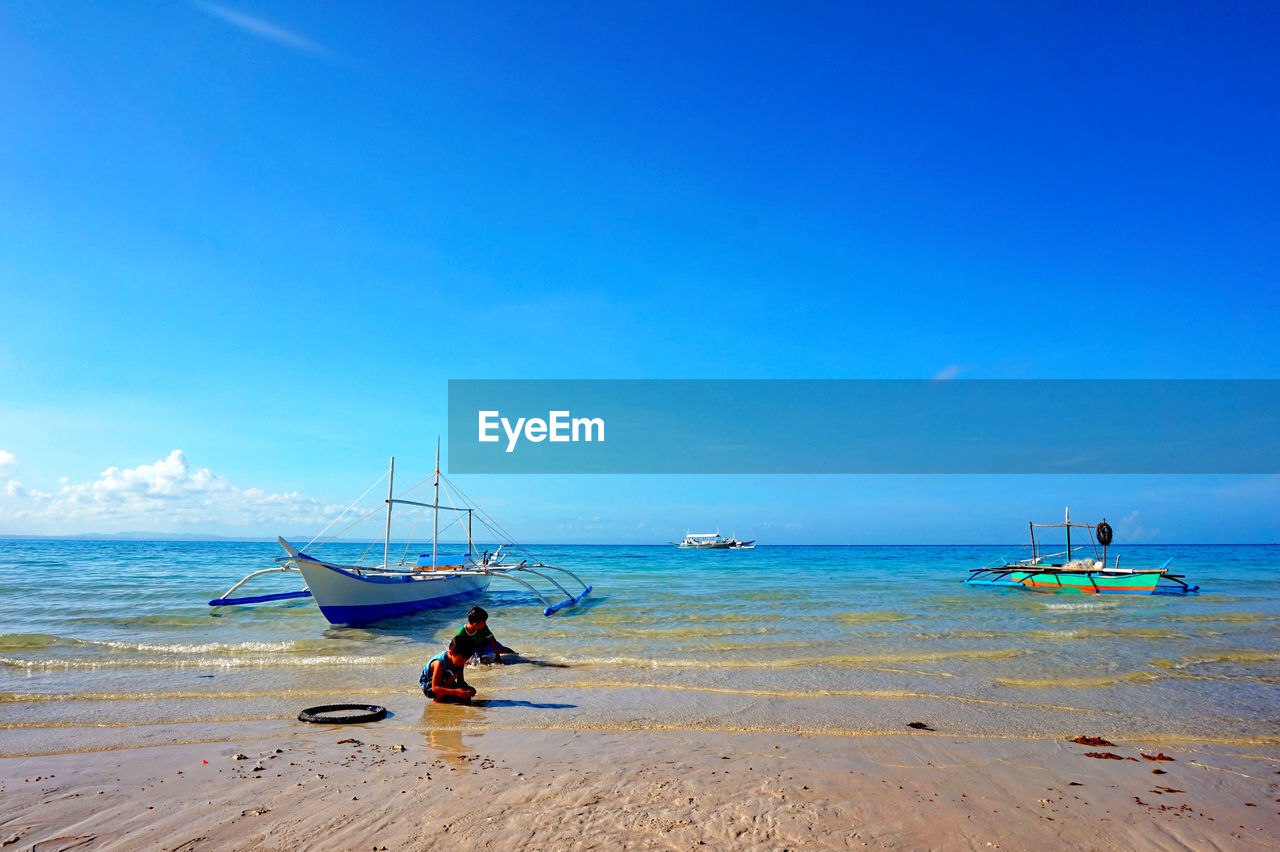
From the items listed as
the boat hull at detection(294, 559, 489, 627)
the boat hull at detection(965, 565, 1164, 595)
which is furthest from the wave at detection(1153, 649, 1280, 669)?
the boat hull at detection(965, 565, 1164, 595)

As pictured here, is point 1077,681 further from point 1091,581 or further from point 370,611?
point 1091,581

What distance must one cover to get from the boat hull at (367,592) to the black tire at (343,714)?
8.17 metres

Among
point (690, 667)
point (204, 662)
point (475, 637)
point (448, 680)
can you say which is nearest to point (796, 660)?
point (690, 667)

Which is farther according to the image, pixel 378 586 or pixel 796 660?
pixel 378 586

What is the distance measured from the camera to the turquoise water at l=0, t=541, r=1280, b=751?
835cm

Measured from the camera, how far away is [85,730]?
764 centimetres

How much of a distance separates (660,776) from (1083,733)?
512 cm

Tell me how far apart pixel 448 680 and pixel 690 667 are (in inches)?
169

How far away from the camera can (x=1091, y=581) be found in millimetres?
30828

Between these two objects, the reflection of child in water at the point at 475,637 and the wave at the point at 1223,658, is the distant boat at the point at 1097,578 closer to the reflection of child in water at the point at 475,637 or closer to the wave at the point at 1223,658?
the wave at the point at 1223,658

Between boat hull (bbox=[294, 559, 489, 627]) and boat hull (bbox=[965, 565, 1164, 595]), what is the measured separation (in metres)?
27.0

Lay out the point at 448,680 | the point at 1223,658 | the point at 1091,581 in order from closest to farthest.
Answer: the point at 448,680, the point at 1223,658, the point at 1091,581

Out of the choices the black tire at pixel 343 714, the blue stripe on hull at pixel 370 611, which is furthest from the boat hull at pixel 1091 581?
the black tire at pixel 343 714

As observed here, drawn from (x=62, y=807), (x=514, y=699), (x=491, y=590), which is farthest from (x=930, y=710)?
(x=491, y=590)
